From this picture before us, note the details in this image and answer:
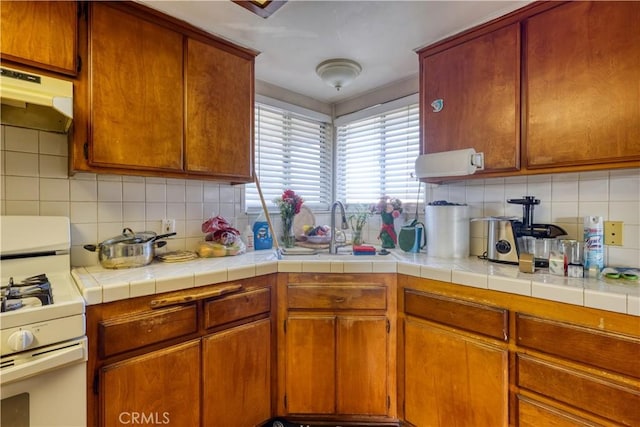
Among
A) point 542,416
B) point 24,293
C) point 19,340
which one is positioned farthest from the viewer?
point 542,416

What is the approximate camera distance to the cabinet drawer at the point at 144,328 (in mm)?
1142

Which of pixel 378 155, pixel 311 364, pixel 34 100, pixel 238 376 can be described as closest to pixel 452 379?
pixel 311 364

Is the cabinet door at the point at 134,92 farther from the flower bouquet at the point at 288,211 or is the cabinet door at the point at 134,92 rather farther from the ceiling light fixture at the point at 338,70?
the ceiling light fixture at the point at 338,70

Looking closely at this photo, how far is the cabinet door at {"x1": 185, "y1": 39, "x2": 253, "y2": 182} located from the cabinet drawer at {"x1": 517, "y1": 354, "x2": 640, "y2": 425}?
170 cm

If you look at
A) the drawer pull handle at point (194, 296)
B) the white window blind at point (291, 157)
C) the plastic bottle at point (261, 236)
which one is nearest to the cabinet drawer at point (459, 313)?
the drawer pull handle at point (194, 296)

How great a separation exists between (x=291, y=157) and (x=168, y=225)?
1138 millimetres

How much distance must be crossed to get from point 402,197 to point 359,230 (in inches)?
17.3

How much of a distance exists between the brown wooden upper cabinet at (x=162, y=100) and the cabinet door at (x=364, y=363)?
3.61ft

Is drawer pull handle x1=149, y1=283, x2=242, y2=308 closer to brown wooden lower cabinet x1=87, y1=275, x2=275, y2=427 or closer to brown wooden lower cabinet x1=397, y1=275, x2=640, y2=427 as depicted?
brown wooden lower cabinet x1=87, y1=275, x2=275, y2=427

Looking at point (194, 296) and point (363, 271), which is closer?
point (194, 296)

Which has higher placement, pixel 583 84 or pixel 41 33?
pixel 41 33

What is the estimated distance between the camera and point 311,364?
164cm

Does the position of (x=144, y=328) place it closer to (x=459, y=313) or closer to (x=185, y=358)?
(x=185, y=358)

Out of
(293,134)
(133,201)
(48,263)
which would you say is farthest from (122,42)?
(293,134)
